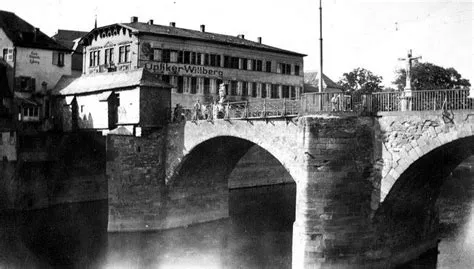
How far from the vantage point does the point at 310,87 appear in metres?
80.9

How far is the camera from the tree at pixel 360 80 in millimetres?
83938

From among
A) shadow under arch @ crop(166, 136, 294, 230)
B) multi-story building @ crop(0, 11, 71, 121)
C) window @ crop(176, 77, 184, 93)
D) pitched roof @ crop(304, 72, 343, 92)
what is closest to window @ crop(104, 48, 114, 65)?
multi-story building @ crop(0, 11, 71, 121)

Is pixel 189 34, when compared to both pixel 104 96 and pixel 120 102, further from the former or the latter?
pixel 120 102

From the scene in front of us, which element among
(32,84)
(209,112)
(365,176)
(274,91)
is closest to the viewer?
(365,176)

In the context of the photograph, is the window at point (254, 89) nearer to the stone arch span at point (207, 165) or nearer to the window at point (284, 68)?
the window at point (284, 68)

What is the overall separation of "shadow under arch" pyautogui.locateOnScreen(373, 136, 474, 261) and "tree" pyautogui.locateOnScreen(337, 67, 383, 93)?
185 ft

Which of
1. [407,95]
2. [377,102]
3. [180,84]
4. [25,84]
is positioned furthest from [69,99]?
[407,95]

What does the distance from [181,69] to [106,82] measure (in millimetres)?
14111

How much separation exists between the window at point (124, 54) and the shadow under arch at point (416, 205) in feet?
107

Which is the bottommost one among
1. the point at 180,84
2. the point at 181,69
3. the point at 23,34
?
the point at 180,84

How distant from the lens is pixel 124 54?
51250 millimetres

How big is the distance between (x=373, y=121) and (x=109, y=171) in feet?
61.2

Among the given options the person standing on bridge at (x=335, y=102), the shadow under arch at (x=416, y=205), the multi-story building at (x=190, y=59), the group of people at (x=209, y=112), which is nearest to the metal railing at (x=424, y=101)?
the shadow under arch at (x=416, y=205)

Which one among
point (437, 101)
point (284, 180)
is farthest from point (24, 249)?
point (284, 180)
